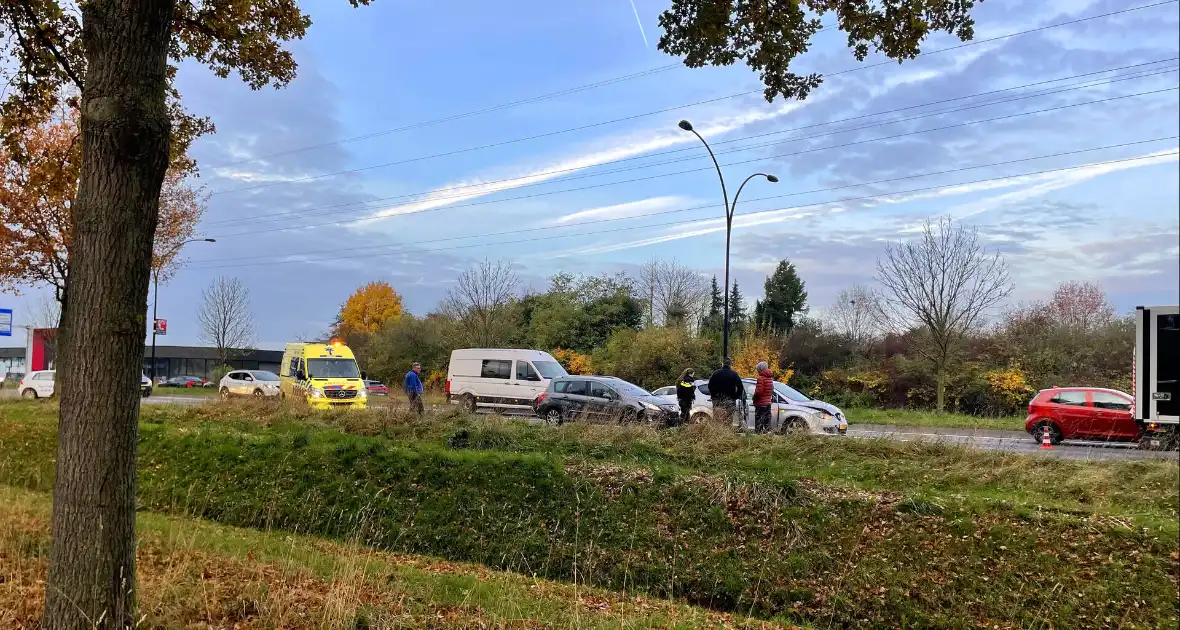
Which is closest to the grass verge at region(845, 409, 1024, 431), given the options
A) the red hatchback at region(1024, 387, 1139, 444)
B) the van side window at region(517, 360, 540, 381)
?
the red hatchback at region(1024, 387, 1139, 444)

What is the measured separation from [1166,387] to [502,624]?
14994 mm

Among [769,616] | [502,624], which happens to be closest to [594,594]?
[769,616]

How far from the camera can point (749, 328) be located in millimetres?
34469

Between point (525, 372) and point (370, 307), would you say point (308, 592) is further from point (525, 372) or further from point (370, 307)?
point (370, 307)

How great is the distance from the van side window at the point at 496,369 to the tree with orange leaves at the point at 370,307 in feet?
157

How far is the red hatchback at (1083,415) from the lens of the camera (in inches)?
653

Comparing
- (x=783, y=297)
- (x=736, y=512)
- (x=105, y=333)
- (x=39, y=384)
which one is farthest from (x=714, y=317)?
(x=105, y=333)

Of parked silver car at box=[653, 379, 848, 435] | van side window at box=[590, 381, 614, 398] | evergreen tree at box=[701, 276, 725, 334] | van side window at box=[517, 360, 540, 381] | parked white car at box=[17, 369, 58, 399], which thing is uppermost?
evergreen tree at box=[701, 276, 725, 334]

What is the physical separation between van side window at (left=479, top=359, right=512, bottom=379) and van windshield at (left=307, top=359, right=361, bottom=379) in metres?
4.58

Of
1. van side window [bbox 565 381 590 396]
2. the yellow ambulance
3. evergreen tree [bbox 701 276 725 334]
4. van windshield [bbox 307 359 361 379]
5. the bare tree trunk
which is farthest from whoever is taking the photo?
evergreen tree [bbox 701 276 725 334]

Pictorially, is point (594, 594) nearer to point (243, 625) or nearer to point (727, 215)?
point (243, 625)

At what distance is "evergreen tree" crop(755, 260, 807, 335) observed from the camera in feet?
171

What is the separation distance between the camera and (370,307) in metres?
70.1

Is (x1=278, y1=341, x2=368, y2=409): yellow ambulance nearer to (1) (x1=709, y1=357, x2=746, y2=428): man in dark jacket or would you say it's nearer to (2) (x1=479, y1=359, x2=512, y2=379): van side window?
(2) (x1=479, y1=359, x2=512, y2=379): van side window
